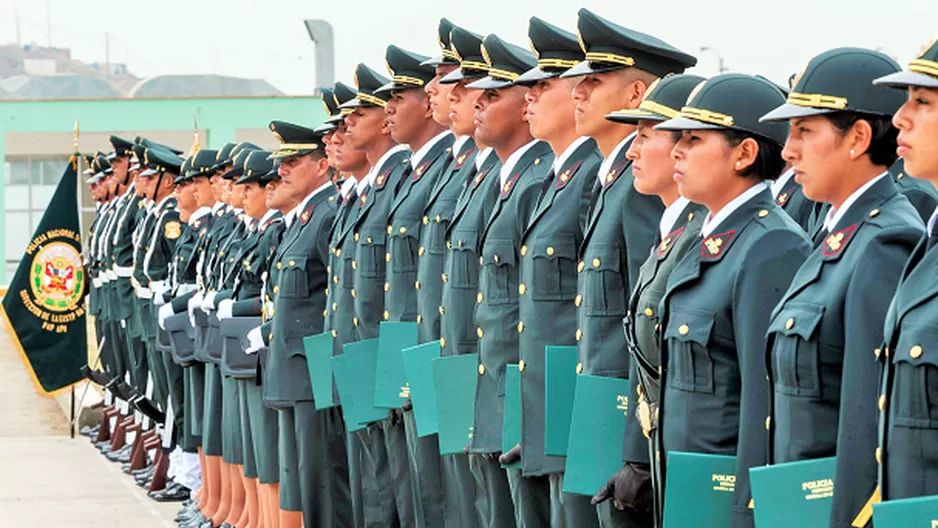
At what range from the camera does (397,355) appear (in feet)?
19.9

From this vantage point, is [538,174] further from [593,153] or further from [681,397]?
[681,397]

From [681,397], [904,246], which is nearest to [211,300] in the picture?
[681,397]

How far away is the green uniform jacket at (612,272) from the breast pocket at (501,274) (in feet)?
1.83

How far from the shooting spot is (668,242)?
13.7 feet

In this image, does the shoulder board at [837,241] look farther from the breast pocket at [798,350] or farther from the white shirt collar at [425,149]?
the white shirt collar at [425,149]

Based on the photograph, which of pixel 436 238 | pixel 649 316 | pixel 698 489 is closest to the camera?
pixel 698 489

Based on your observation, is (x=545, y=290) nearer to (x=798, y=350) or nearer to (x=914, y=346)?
(x=798, y=350)

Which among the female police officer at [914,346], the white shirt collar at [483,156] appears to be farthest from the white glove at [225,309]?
the female police officer at [914,346]

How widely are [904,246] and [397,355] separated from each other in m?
2.97

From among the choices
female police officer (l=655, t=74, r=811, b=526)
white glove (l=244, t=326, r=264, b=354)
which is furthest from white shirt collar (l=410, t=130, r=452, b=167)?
female police officer (l=655, t=74, r=811, b=526)

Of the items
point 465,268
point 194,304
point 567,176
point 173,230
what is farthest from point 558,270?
point 173,230

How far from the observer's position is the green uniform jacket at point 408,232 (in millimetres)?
6203

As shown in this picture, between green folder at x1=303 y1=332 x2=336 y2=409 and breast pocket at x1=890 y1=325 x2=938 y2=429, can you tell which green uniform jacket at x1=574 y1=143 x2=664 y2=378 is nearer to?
breast pocket at x1=890 y1=325 x2=938 y2=429

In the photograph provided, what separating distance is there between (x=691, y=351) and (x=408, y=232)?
2566 millimetres
